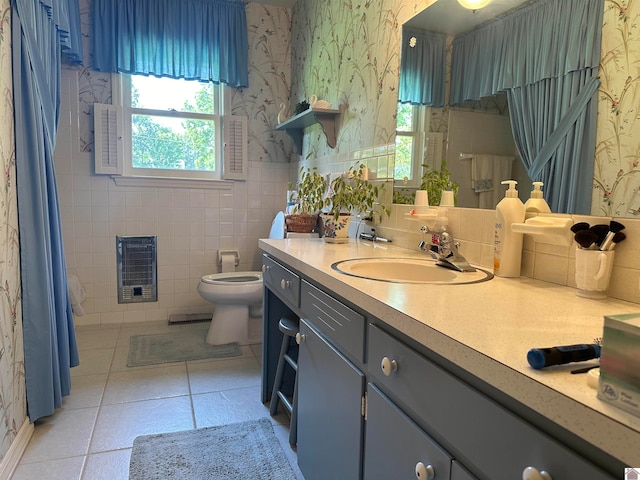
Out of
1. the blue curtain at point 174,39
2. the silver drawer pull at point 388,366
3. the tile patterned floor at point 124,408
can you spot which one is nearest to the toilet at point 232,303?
the tile patterned floor at point 124,408

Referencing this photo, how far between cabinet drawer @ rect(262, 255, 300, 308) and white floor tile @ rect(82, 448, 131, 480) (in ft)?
2.91

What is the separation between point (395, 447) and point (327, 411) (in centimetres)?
43

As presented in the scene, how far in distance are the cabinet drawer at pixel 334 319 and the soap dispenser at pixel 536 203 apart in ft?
1.94

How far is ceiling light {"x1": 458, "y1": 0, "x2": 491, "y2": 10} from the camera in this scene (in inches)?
58.4

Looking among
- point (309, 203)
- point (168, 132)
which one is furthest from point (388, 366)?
point (168, 132)

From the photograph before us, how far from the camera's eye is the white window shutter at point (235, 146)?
11.3 feet

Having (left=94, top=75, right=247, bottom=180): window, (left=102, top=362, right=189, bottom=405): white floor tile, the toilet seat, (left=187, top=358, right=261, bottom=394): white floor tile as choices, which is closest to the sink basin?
(left=187, top=358, right=261, bottom=394): white floor tile

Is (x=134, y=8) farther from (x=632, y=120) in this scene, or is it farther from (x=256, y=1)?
(x=632, y=120)

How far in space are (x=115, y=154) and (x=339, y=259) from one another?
2.37 meters

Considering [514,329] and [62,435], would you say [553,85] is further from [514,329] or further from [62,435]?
[62,435]

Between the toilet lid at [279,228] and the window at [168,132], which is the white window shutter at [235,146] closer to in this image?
the window at [168,132]

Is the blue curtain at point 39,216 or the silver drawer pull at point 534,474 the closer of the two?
the silver drawer pull at point 534,474

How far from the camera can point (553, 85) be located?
1187mm

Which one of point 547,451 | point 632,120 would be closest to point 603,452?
point 547,451
